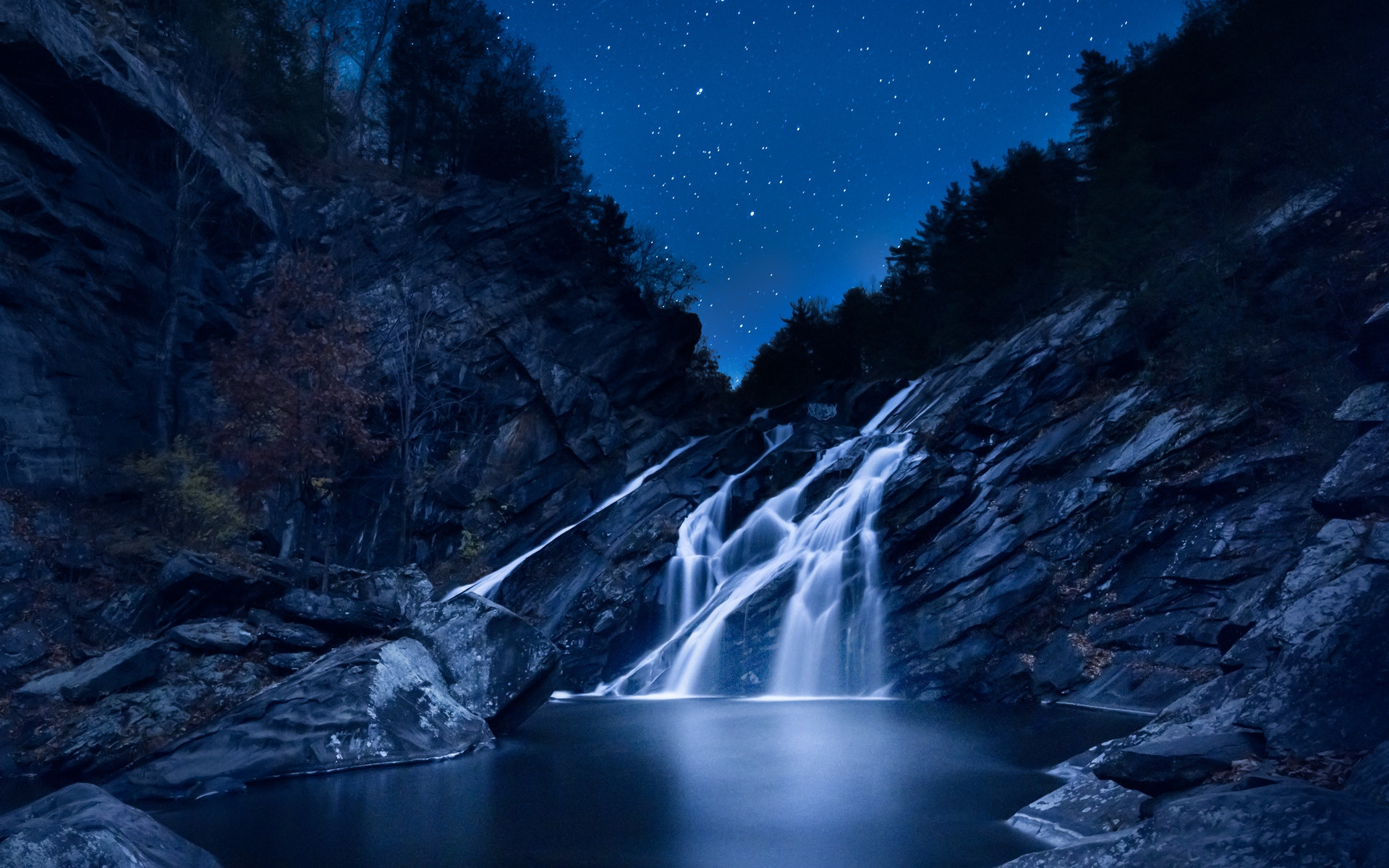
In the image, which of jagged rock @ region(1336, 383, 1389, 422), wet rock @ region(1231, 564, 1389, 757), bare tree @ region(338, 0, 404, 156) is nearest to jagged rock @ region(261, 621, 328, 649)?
wet rock @ region(1231, 564, 1389, 757)

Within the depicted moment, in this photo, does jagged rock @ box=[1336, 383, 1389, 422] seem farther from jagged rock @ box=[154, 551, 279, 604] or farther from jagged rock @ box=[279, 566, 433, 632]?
jagged rock @ box=[154, 551, 279, 604]

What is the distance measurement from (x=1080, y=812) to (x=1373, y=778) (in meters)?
2.96

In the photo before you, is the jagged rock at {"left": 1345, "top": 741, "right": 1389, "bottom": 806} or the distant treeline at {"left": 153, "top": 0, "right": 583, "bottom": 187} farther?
the distant treeline at {"left": 153, "top": 0, "right": 583, "bottom": 187}

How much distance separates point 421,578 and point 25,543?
7673mm

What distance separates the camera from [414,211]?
35906mm

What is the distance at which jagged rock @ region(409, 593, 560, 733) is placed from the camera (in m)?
12.5

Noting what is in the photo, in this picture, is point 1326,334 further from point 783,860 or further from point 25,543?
point 25,543

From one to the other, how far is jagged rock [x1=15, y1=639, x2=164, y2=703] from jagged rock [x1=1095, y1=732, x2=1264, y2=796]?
493 inches

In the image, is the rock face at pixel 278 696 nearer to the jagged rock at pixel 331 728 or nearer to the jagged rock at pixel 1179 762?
the jagged rock at pixel 331 728

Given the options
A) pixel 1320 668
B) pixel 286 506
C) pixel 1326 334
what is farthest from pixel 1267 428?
pixel 286 506

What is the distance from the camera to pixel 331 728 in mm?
10352

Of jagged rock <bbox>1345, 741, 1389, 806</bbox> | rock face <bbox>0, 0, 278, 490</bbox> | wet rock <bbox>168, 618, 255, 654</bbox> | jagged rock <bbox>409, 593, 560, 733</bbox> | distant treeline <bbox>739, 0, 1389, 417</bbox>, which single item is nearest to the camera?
jagged rock <bbox>1345, 741, 1389, 806</bbox>

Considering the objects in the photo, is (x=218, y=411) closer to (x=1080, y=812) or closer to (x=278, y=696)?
(x=278, y=696)

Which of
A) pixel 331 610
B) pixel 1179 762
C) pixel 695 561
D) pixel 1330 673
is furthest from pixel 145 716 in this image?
pixel 695 561
